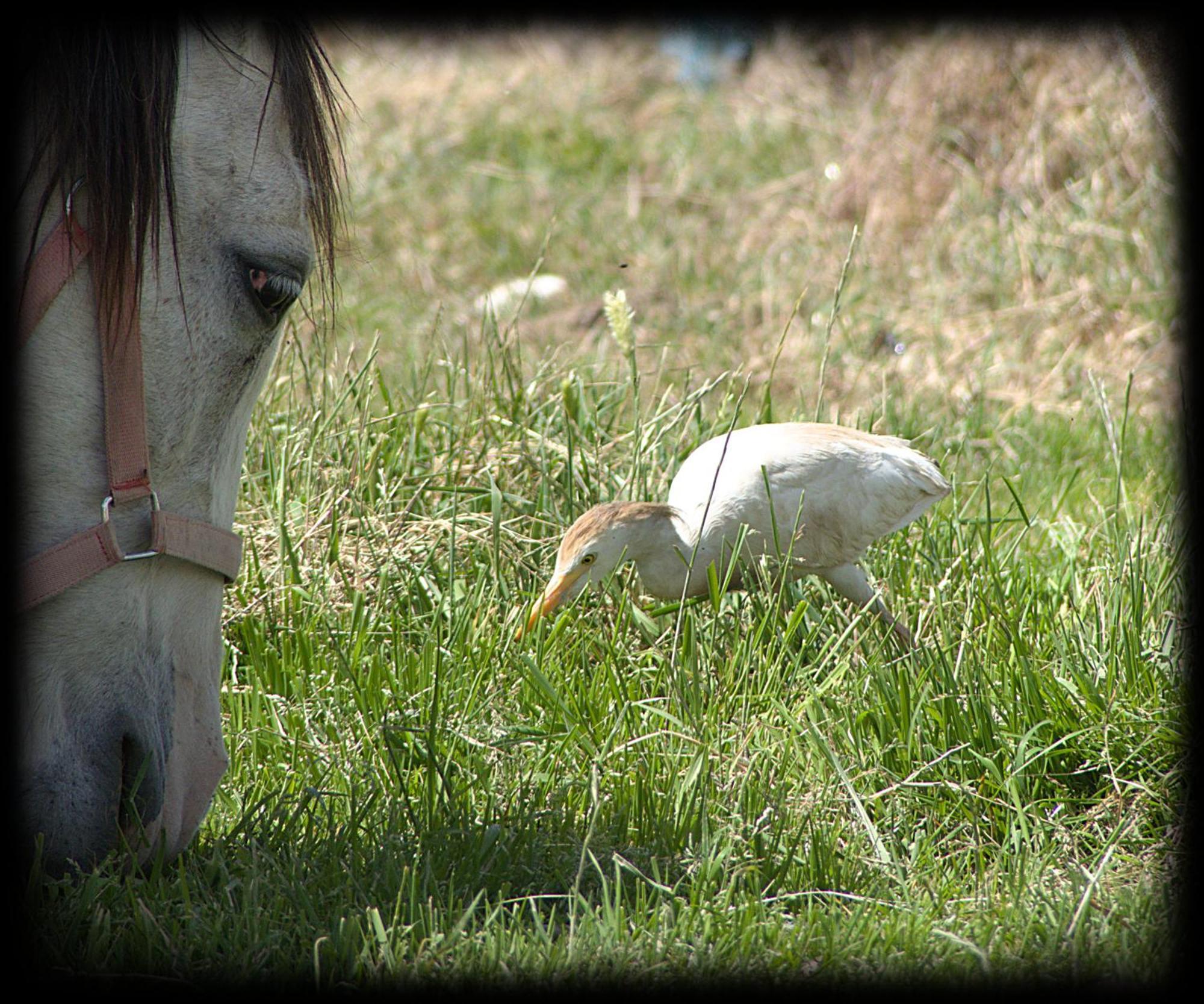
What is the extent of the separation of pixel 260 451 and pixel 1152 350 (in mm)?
4145

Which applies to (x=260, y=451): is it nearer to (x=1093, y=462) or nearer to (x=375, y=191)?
(x=1093, y=462)

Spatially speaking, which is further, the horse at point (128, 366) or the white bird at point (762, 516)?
the white bird at point (762, 516)

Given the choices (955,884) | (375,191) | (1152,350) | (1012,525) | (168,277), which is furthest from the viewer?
(375,191)

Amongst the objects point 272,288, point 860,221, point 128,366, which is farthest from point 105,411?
point 860,221

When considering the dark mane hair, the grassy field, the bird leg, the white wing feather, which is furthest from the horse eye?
the bird leg

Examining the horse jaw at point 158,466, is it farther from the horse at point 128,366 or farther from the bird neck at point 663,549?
the bird neck at point 663,549

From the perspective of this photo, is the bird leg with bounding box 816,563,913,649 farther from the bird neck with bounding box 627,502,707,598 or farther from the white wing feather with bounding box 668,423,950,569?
the bird neck with bounding box 627,502,707,598

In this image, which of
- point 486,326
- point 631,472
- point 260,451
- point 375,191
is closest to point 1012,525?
point 631,472

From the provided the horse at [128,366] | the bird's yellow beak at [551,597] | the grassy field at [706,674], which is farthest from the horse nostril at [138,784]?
the bird's yellow beak at [551,597]

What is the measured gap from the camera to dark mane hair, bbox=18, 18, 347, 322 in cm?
181

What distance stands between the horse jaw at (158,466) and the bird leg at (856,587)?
1801 mm

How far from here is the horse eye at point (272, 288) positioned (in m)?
1.90

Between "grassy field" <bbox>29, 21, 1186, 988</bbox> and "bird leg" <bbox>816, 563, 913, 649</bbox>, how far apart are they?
0.18ft

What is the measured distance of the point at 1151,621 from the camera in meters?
3.05
